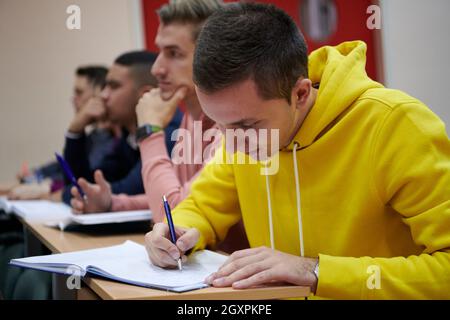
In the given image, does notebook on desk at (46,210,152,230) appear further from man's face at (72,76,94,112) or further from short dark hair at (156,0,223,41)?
man's face at (72,76,94,112)

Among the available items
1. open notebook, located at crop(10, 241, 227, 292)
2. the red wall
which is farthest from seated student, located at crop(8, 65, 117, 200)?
open notebook, located at crop(10, 241, 227, 292)

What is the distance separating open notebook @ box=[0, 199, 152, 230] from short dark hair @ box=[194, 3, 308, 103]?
630mm

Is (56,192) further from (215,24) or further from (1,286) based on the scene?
(215,24)

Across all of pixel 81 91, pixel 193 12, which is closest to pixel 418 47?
pixel 81 91

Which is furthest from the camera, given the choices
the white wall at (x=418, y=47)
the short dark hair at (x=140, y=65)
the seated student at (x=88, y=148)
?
the white wall at (x=418, y=47)

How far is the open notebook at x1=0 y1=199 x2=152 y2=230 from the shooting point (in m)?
1.51

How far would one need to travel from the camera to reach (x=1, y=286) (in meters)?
1.93

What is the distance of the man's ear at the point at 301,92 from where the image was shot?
102 centimetres

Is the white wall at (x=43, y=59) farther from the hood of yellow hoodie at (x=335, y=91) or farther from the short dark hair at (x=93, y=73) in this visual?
the hood of yellow hoodie at (x=335, y=91)

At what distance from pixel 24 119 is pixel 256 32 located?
10.2ft

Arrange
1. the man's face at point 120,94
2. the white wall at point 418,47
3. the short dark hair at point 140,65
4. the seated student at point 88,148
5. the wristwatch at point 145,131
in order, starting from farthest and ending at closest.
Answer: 1. the white wall at point 418,47
2. the seated student at point 88,148
3. the man's face at point 120,94
4. the short dark hair at point 140,65
5. the wristwatch at point 145,131

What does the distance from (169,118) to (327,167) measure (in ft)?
2.37

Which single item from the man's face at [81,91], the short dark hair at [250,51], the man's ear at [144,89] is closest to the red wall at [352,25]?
the man's face at [81,91]
